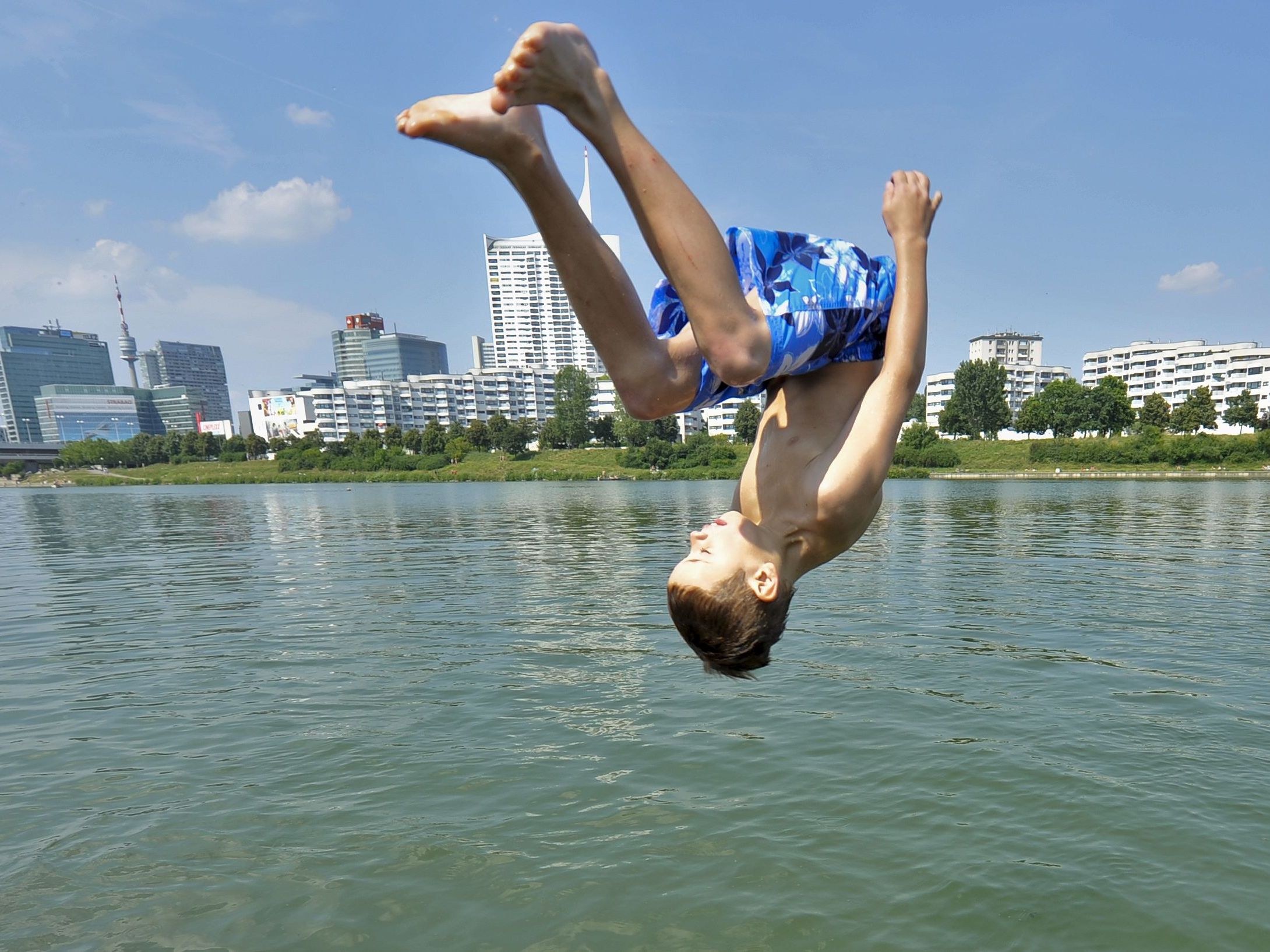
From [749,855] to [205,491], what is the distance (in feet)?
331

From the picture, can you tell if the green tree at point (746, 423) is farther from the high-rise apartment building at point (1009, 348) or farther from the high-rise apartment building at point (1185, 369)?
the high-rise apartment building at point (1009, 348)

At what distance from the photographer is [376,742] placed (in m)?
9.22

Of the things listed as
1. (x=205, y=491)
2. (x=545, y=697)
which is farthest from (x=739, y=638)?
(x=205, y=491)

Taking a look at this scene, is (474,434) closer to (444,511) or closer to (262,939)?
(444,511)

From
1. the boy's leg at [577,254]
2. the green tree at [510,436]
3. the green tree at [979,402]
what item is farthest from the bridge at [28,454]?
the boy's leg at [577,254]

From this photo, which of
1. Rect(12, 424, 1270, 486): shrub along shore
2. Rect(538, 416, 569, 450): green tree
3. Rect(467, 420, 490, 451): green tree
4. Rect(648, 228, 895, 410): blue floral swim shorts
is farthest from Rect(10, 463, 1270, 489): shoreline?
Rect(648, 228, 895, 410): blue floral swim shorts

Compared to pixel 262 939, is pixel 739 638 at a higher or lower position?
higher

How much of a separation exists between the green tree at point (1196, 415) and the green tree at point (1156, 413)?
3.64ft

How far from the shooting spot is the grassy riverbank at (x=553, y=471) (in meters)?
91.6

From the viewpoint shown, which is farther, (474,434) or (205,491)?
(474,434)

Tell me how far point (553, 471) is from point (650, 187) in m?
110

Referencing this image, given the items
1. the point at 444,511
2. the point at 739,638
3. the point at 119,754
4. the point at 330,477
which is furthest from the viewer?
the point at 330,477

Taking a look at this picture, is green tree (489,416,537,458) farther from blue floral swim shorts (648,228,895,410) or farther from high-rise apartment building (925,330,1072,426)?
blue floral swim shorts (648,228,895,410)

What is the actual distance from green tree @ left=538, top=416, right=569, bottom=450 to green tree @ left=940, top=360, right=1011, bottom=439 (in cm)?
6127
